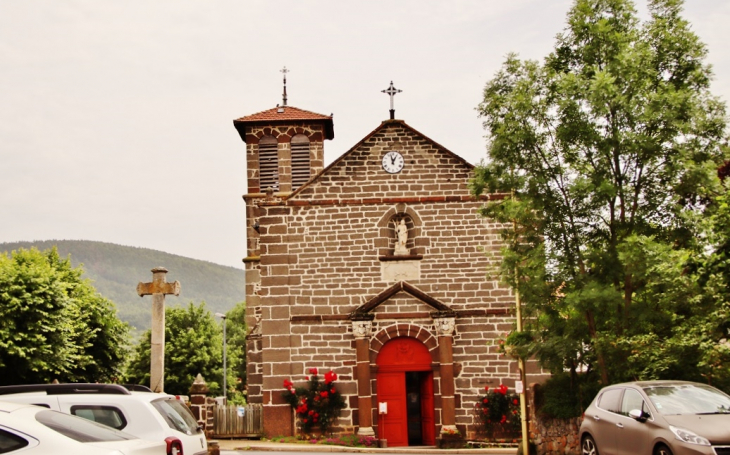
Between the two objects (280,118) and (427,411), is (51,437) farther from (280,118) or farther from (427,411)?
(280,118)

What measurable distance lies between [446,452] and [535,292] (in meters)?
7.94

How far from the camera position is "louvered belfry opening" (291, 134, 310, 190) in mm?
33562

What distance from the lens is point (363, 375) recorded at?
26.6 meters

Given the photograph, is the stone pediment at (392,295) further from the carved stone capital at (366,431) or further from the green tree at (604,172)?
the green tree at (604,172)

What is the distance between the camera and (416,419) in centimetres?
2831

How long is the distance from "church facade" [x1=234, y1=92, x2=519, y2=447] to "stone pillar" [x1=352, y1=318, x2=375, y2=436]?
0.10 feet

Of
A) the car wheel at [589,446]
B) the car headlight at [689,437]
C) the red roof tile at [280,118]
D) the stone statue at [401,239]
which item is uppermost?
the red roof tile at [280,118]

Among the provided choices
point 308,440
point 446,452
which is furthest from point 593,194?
point 308,440

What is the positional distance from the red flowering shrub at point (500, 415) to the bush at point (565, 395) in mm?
5357

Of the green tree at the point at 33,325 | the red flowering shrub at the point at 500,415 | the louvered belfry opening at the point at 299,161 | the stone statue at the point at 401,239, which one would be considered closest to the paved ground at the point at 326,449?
the red flowering shrub at the point at 500,415

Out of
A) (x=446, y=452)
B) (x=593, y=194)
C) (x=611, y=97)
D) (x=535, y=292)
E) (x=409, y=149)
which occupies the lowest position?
(x=446, y=452)

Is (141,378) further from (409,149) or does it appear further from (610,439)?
(610,439)

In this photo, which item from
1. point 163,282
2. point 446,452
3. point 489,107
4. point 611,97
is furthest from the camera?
point 446,452

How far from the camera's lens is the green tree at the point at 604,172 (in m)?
17.8
